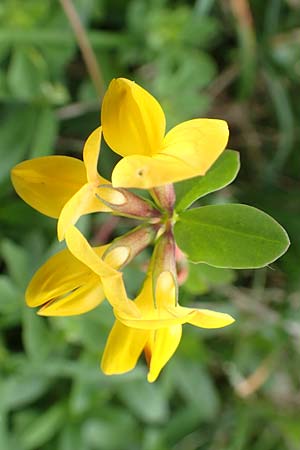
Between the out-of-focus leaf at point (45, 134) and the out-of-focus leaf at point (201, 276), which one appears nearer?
the out-of-focus leaf at point (201, 276)

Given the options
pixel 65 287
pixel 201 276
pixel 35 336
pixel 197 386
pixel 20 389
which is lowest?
pixel 197 386

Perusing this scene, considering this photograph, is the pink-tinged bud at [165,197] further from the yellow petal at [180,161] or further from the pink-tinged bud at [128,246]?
the yellow petal at [180,161]

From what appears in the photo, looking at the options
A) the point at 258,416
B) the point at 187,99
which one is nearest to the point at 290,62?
the point at 187,99

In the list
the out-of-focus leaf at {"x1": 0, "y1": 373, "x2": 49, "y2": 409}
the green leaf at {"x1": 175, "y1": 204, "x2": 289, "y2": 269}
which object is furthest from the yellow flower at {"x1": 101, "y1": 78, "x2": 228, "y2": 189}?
the out-of-focus leaf at {"x1": 0, "y1": 373, "x2": 49, "y2": 409}

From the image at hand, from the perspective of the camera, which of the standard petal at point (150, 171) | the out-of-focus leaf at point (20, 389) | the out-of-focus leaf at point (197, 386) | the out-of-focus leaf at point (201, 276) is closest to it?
the standard petal at point (150, 171)

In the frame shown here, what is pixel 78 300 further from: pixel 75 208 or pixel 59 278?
pixel 75 208

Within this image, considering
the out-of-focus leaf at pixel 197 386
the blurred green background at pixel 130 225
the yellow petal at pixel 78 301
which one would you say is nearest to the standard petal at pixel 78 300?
the yellow petal at pixel 78 301

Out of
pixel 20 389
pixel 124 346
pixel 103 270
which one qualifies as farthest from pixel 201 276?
pixel 20 389
